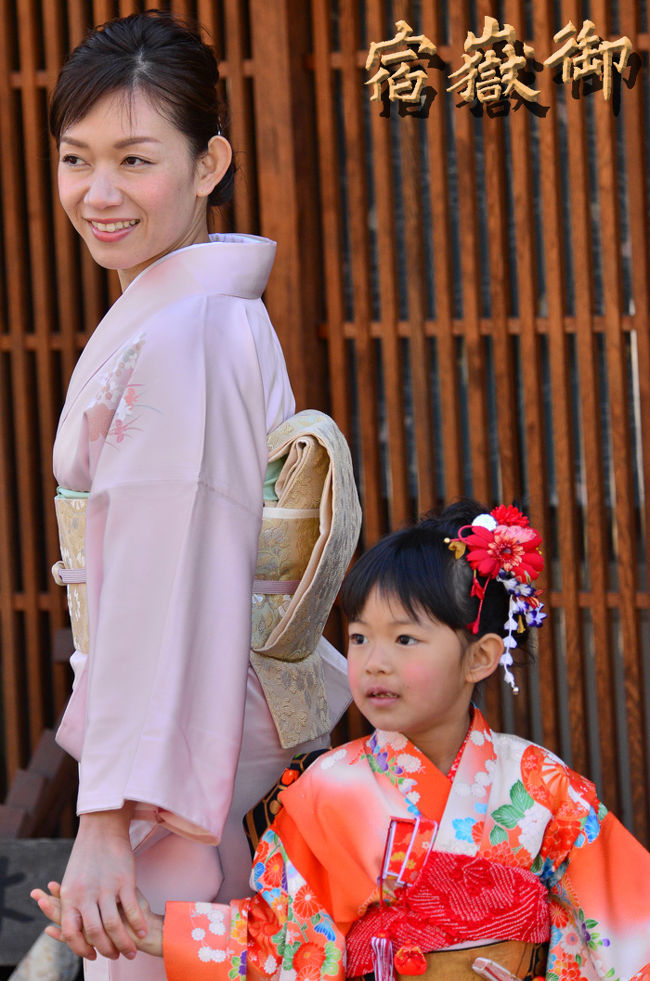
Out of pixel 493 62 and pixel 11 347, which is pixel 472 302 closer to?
pixel 493 62

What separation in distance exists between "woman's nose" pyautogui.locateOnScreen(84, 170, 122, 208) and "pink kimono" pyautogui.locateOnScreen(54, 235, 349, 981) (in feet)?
0.50

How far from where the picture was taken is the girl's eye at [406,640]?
2043mm

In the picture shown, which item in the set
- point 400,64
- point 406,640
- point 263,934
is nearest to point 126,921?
point 263,934

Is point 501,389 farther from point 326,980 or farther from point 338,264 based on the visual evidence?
point 326,980

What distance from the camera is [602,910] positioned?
80.5 inches

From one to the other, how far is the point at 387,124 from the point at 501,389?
0.83 meters

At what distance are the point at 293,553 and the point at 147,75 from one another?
829 mm

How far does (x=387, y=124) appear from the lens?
3650 mm

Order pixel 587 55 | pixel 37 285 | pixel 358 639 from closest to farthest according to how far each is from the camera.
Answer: pixel 358 639 < pixel 587 55 < pixel 37 285

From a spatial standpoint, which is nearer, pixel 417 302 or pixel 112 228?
pixel 112 228

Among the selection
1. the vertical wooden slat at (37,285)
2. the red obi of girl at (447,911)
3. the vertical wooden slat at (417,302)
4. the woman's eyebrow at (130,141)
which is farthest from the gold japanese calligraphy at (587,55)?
the red obi of girl at (447,911)

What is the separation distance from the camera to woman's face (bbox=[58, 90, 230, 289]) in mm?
2084

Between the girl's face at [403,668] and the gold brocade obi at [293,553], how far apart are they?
11cm

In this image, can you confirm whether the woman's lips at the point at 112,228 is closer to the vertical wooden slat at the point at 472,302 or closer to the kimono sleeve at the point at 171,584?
the kimono sleeve at the point at 171,584
